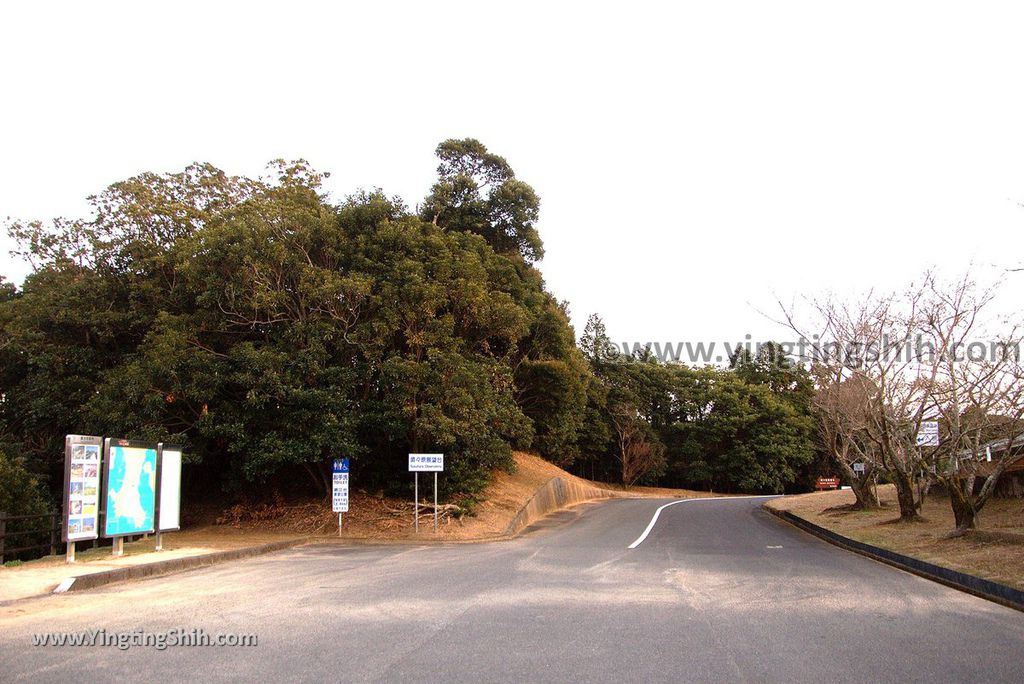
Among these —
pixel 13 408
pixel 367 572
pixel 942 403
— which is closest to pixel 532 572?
pixel 367 572

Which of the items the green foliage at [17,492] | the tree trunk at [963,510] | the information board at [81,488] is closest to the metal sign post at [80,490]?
the information board at [81,488]

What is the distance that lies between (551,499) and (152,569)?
22.2 metres

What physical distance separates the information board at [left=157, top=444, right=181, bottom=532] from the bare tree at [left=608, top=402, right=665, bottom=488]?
1598 inches

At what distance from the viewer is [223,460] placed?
1081 inches

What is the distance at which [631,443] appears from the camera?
5578 cm

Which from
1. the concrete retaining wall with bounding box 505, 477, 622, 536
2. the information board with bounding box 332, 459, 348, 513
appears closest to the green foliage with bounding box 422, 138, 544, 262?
the concrete retaining wall with bounding box 505, 477, 622, 536

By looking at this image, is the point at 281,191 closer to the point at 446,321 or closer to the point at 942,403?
the point at 446,321

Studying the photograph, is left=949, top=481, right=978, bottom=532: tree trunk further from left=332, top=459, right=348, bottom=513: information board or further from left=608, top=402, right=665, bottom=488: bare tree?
left=608, top=402, right=665, bottom=488: bare tree

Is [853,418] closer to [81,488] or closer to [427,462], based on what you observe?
[427,462]

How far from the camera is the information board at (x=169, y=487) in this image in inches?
644

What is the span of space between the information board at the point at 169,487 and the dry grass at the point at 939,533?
15497 millimetres

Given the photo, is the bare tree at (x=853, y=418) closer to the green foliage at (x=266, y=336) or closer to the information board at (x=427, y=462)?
the green foliage at (x=266, y=336)

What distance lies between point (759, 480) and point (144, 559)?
179 feet

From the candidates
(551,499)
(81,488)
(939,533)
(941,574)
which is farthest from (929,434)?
(81,488)
